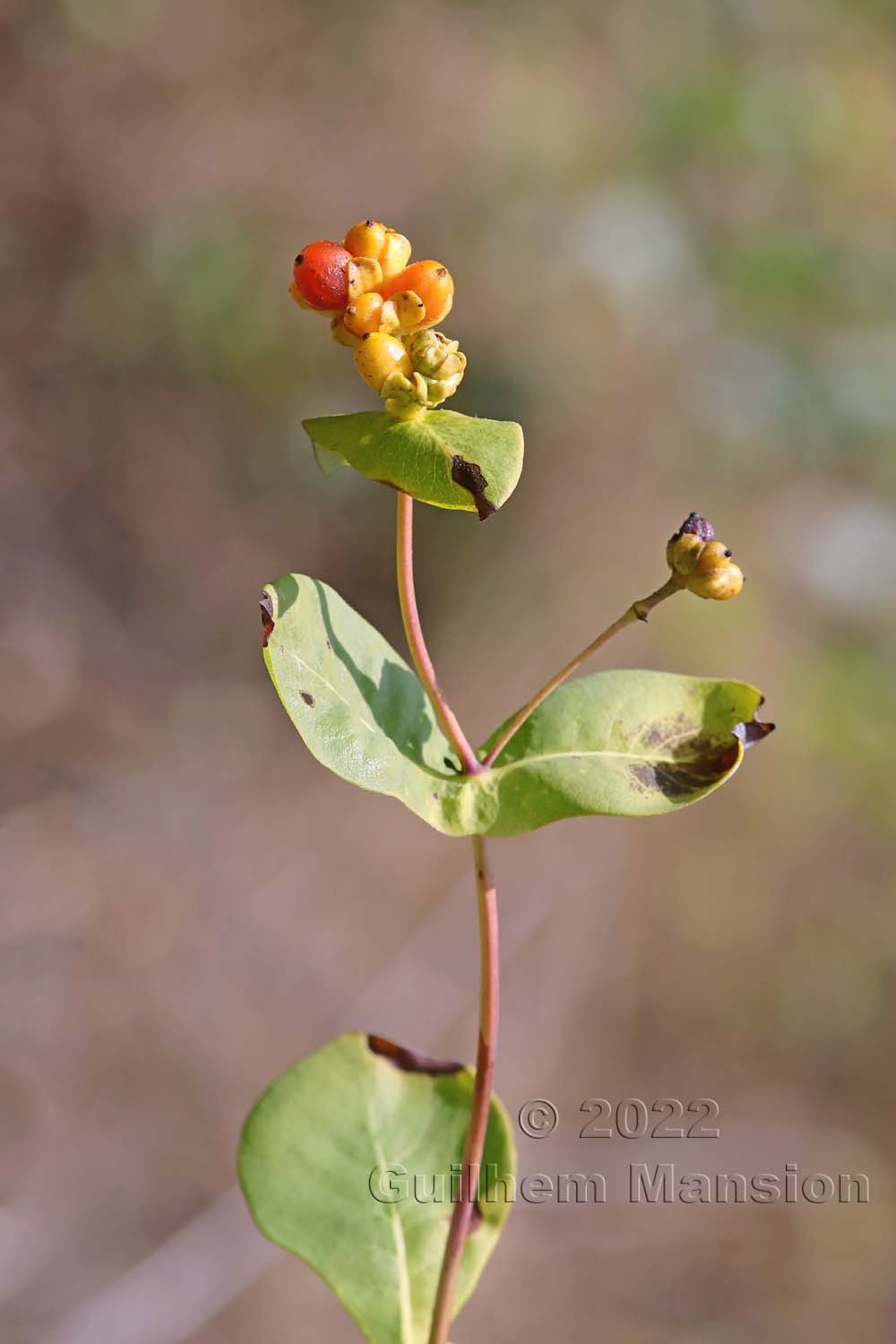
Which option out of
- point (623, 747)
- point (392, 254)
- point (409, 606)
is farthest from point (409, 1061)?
point (392, 254)

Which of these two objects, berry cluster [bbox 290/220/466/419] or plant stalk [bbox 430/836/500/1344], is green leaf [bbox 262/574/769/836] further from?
berry cluster [bbox 290/220/466/419]

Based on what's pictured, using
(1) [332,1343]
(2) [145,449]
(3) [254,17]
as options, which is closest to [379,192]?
(3) [254,17]

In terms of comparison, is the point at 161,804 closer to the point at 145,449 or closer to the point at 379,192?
the point at 145,449

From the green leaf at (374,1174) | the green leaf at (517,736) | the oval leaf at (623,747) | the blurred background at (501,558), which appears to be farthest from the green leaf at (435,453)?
the blurred background at (501,558)

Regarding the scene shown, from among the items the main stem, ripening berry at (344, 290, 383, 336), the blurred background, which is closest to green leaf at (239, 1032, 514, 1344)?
the main stem

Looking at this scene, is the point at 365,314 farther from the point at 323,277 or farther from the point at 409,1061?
the point at 409,1061

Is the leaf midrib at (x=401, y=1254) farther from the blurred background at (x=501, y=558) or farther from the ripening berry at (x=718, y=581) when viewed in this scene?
the blurred background at (x=501, y=558)
